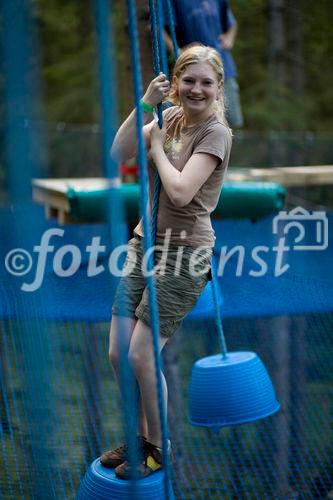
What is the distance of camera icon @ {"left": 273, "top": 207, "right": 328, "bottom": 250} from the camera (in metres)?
3.75

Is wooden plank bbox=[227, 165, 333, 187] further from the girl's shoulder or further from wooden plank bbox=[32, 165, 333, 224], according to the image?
the girl's shoulder

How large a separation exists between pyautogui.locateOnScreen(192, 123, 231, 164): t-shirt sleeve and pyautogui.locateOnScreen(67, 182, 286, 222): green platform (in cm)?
168

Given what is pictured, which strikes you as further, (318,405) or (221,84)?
(318,405)

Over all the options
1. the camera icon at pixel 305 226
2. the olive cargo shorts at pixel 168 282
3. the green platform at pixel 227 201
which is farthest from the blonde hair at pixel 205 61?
the camera icon at pixel 305 226

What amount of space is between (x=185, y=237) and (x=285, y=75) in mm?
9335

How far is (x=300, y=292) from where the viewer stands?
3346mm

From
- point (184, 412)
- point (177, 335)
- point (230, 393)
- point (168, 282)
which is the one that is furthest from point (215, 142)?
point (184, 412)

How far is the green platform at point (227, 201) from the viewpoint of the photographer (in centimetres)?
370

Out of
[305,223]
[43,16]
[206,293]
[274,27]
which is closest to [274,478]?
[305,223]

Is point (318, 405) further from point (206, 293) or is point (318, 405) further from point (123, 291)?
point (123, 291)

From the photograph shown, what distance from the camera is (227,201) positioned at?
3883 mm

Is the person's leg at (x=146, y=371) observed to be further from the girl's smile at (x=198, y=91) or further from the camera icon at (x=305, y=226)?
the camera icon at (x=305, y=226)

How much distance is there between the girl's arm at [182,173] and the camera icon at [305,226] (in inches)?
74.1

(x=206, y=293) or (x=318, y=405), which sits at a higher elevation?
(x=206, y=293)
